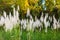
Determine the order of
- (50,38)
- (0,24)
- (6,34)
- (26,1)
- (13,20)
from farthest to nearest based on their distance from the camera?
1. (26,1)
2. (0,24)
3. (50,38)
4. (6,34)
5. (13,20)

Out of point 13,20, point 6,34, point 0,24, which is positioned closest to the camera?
point 13,20

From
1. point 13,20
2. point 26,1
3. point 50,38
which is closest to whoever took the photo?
point 13,20

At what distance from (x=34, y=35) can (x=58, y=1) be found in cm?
225

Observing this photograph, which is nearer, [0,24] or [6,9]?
[0,24]

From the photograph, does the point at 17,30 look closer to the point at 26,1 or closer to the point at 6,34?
the point at 6,34

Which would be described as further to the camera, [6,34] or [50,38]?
[50,38]

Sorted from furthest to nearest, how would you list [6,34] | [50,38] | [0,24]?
[0,24]
[50,38]
[6,34]

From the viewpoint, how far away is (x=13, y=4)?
834 cm

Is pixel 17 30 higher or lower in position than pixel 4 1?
lower

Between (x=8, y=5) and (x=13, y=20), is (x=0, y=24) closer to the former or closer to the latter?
(x=8, y=5)

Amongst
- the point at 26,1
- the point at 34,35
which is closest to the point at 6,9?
the point at 26,1

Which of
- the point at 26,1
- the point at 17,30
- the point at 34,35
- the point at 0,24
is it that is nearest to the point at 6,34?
the point at 17,30

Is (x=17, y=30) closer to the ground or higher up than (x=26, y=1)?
closer to the ground

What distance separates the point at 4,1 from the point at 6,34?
2622 millimetres
